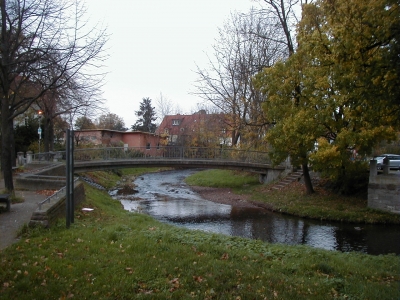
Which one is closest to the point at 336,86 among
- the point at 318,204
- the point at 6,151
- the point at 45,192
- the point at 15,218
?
the point at 15,218

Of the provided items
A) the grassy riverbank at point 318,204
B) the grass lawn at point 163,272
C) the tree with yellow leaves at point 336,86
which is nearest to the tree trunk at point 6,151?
the grass lawn at point 163,272

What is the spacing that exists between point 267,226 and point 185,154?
46.9ft

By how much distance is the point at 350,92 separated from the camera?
7.91 m

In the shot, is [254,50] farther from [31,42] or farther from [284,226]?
[31,42]

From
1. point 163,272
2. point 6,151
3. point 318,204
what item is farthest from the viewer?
point 318,204

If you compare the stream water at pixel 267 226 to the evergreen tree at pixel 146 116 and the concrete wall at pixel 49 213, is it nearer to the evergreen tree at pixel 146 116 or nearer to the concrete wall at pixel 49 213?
the concrete wall at pixel 49 213

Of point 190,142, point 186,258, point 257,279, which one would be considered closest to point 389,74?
point 257,279

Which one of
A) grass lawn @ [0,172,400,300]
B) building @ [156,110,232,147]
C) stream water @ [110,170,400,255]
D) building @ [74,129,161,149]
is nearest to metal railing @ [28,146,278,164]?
stream water @ [110,170,400,255]

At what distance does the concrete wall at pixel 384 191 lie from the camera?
1839 cm

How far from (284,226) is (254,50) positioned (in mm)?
18506

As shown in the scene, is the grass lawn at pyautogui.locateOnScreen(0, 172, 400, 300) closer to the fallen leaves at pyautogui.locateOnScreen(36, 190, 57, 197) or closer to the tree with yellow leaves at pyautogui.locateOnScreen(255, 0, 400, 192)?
the tree with yellow leaves at pyautogui.locateOnScreen(255, 0, 400, 192)

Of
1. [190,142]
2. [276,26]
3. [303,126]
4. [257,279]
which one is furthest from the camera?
[190,142]

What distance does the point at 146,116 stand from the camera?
74.8m

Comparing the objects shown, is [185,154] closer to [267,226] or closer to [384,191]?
[267,226]
